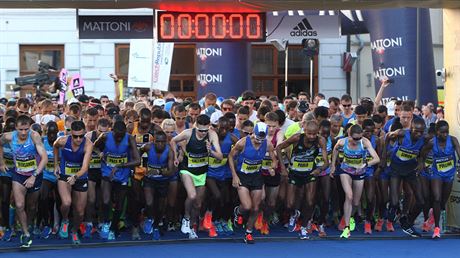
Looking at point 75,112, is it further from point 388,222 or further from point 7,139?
point 388,222

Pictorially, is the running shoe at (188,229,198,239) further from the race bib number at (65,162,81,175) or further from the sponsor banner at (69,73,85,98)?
the sponsor banner at (69,73,85,98)

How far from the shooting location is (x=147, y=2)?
12.0m

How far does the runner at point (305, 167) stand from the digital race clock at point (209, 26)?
1585mm

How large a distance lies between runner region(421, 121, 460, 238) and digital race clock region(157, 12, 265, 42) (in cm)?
297

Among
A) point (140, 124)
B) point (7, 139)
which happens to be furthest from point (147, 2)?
point (7, 139)

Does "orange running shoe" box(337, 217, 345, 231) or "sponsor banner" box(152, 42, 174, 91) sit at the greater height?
"sponsor banner" box(152, 42, 174, 91)

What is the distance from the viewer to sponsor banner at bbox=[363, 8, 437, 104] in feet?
67.0

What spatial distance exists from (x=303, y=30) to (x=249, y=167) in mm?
2299

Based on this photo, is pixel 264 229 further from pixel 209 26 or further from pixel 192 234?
pixel 209 26

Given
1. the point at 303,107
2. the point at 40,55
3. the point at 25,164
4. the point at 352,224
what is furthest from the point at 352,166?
the point at 40,55

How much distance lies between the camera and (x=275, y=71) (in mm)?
32625

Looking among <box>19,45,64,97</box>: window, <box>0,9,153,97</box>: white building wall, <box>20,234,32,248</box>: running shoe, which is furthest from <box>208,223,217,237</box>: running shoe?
<box>19,45,64,97</box>: window

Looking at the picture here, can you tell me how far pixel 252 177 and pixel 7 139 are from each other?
3475 millimetres

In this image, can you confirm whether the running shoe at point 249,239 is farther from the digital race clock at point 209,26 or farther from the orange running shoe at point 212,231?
the digital race clock at point 209,26
